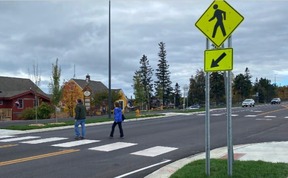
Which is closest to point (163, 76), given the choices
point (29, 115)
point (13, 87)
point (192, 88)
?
point (192, 88)

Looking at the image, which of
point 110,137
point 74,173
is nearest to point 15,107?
point 110,137

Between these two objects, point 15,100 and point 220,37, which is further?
point 15,100

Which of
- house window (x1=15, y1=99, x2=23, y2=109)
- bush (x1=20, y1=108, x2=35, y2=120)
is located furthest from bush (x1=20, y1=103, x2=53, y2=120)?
house window (x1=15, y1=99, x2=23, y2=109)

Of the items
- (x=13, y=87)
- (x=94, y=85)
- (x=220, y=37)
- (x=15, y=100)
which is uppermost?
(x=94, y=85)

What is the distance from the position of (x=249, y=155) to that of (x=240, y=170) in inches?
128

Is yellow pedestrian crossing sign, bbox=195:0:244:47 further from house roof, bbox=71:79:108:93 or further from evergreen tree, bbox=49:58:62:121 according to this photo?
house roof, bbox=71:79:108:93

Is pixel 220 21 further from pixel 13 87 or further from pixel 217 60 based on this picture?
pixel 13 87

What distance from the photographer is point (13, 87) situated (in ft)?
194

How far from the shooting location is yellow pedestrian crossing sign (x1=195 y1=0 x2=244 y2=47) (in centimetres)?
812

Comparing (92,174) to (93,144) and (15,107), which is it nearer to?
(93,144)

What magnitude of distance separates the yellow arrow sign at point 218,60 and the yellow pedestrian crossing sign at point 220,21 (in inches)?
7.4

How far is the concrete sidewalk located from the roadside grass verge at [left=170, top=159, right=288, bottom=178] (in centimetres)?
50

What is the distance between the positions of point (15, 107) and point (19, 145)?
130 ft

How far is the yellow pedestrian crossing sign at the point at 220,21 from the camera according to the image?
8.12 meters
